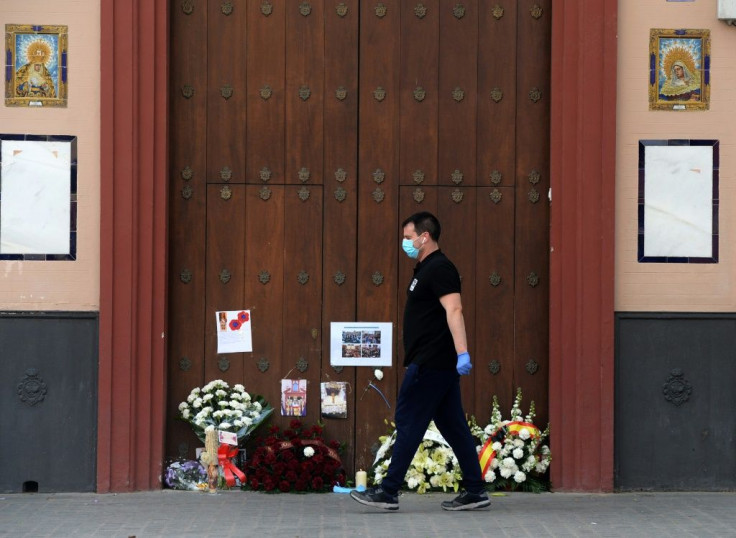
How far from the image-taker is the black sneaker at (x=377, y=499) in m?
7.84

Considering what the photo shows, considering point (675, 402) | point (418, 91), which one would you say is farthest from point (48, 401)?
point (675, 402)

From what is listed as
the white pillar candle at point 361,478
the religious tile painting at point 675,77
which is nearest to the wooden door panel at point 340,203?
the white pillar candle at point 361,478

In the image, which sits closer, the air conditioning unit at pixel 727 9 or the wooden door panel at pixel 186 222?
the air conditioning unit at pixel 727 9

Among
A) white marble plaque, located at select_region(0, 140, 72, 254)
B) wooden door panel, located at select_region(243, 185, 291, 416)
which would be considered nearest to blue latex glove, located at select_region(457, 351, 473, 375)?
wooden door panel, located at select_region(243, 185, 291, 416)

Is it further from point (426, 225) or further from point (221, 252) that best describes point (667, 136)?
point (221, 252)

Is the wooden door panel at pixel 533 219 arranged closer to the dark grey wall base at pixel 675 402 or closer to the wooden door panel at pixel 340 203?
the dark grey wall base at pixel 675 402

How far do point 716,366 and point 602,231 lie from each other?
1214 mm

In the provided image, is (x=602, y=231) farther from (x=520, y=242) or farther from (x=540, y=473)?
(x=540, y=473)

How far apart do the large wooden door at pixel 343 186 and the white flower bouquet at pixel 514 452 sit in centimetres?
19

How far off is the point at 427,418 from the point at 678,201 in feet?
7.96

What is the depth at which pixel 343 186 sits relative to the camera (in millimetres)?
8938

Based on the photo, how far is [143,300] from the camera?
8617 millimetres

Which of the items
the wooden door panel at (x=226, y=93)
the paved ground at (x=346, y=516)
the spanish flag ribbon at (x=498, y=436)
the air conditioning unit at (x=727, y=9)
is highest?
the air conditioning unit at (x=727, y=9)

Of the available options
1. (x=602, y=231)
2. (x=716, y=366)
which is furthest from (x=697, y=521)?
(x=602, y=231)
